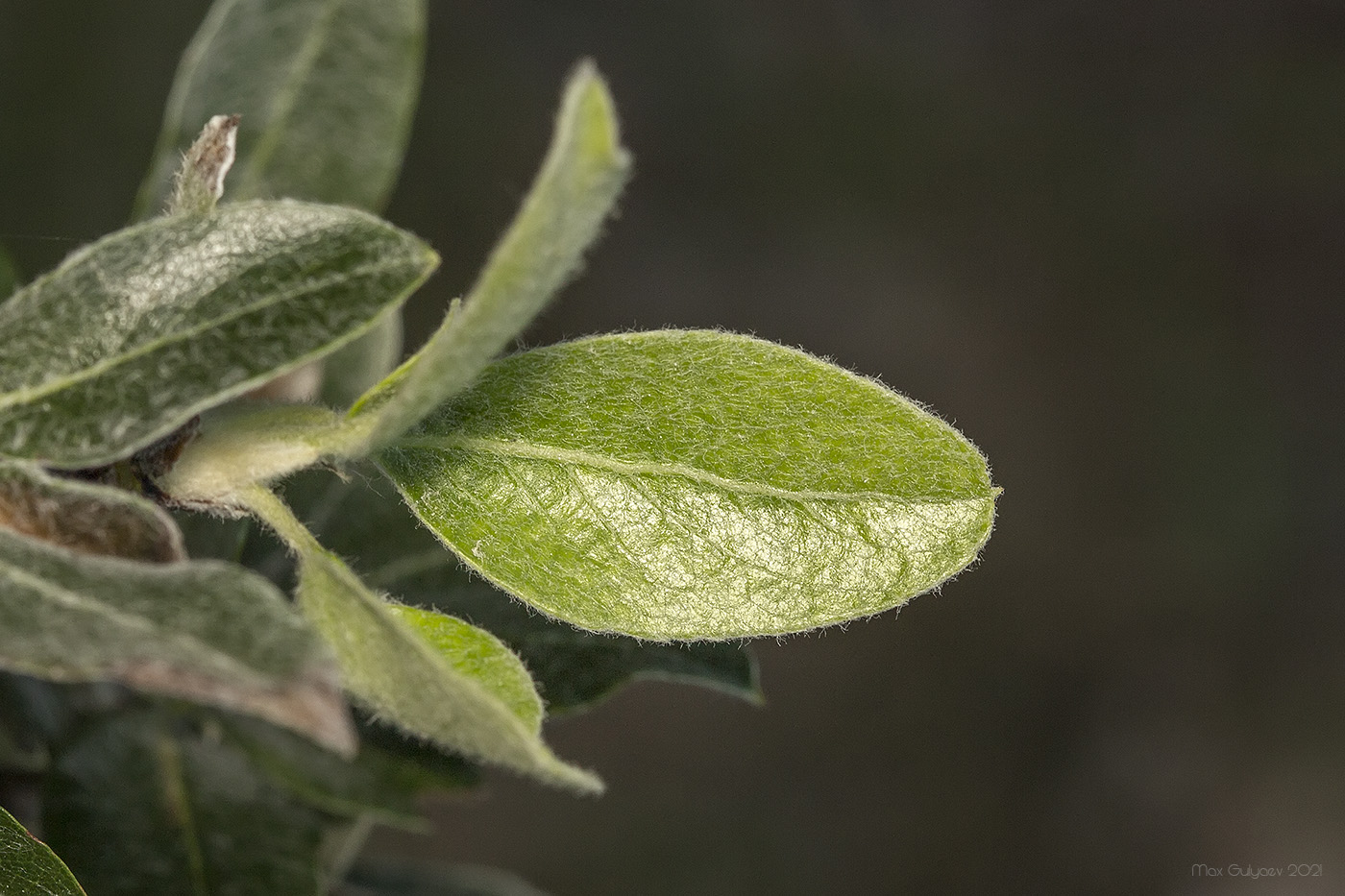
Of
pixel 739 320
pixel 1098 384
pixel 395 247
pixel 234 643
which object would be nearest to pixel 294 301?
pixel 395 247

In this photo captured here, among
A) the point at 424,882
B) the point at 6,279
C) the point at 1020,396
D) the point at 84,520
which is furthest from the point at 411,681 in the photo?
the point at 1020,396

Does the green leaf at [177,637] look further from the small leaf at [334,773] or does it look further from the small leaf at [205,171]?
the small leaf at [334,773]

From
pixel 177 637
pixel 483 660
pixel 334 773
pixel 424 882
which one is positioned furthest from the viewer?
pixel 424 882

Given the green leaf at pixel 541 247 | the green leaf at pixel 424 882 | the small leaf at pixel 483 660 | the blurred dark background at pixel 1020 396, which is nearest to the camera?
the green leaf at pixel 541 247

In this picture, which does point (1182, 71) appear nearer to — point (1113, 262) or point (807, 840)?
point (1113, 262)

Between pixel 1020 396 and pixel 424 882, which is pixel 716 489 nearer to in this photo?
pixel 424 882

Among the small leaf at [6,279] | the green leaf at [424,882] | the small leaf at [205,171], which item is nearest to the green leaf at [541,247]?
the small leaf at [205,171]

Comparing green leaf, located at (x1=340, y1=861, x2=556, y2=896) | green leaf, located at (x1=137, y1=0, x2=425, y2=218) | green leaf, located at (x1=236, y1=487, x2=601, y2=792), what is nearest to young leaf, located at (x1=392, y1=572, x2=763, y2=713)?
green leaf, located at (x1=236, y1=487, x2=601, y2=792)
